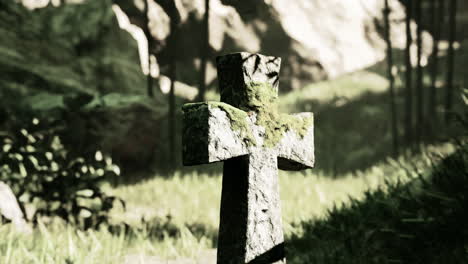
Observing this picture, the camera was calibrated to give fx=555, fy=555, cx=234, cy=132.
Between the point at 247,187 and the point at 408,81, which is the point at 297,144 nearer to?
the point at 247,187

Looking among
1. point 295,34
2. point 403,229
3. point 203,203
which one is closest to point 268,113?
point 403,229

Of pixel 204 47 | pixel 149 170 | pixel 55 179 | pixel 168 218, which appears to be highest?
pixel 204 47

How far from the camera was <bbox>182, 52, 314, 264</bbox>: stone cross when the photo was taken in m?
2.92

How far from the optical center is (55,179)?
5.70 m

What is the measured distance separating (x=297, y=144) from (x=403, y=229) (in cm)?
149

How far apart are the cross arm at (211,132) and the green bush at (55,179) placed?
8.89 feet

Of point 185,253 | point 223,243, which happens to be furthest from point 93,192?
point 223,243

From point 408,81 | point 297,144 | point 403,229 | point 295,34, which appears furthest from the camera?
point 295,34

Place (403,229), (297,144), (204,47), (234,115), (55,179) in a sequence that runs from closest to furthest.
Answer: (234,115) < (297,144) < (403,229) < (55,179) < (204,47)

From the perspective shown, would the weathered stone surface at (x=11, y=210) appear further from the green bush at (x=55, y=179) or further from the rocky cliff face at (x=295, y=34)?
the rocky cliff face at (x=295, y=34)

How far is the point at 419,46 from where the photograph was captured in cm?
1021

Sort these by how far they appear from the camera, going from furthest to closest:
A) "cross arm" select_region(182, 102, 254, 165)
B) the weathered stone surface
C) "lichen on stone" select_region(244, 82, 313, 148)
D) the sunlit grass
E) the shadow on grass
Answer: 1. the weathered stone surface
2. the sunlit grass
3. the shadow on grass
4. "lichen on stone" select_region(244, 82, 313, 148)
5. "cross arm" select_region(182, 102, 254, 165)

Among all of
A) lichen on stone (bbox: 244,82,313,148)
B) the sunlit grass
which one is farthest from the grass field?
lichen on stone (bbox: 244,82,313,148)

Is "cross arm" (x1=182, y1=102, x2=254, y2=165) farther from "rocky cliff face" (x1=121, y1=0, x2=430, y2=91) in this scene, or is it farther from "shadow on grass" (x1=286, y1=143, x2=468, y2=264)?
"rocky cliff face" (x1=121, y1=0, x2=430, y2=91)
